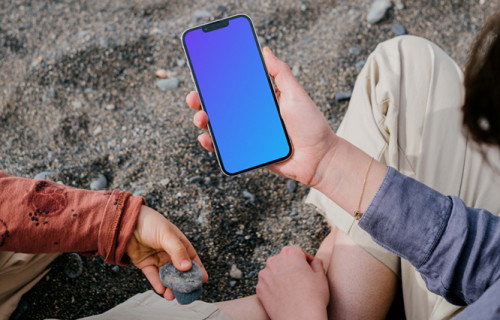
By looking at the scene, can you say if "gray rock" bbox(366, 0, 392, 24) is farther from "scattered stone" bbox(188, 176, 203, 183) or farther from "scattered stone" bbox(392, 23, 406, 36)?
"scattered stone" bbox(188, 176, 203, 183)

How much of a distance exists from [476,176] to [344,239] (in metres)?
0.49

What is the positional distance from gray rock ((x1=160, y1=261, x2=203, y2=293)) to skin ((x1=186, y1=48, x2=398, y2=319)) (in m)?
0.24

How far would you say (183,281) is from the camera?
129 centimetres

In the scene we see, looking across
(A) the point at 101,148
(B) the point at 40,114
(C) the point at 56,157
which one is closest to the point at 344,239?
(A) the point at 101,148

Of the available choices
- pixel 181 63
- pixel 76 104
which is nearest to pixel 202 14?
pixel 181 63

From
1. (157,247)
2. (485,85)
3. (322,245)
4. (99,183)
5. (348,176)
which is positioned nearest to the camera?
(485,85)

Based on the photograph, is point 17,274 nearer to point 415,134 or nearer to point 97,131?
point 97,131

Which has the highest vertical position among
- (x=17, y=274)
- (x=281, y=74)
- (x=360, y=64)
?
(x=281, y=74)

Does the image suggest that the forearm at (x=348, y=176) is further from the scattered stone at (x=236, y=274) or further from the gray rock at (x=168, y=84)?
the gray rock at (x=168, y=84)

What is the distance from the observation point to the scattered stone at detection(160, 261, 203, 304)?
1.29 meters

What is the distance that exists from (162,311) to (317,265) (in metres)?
0.58

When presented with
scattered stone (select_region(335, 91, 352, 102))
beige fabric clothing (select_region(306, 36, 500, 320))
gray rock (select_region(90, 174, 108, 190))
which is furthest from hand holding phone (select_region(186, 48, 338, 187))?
scattered stone (select_region(335, 91, 352, 102))

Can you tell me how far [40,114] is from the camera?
2.08m

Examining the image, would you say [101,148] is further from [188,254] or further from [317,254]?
[317,254]
